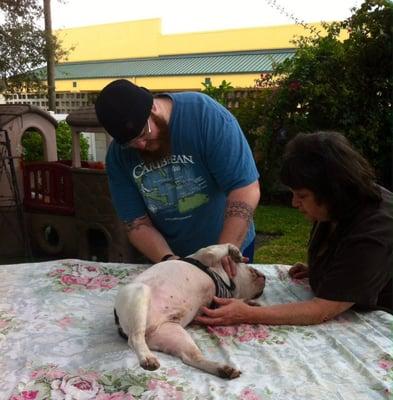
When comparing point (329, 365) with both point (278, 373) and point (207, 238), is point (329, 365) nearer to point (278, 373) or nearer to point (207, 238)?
point (278, 373)

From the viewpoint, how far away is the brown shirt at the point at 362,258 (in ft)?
5.87

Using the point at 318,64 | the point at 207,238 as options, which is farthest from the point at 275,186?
the point at 207,238

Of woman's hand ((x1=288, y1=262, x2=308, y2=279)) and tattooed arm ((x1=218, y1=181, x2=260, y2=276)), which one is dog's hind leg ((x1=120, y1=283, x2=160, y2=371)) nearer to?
tattooed arm ((x1=218, y1=181, x2=260, y2=276))

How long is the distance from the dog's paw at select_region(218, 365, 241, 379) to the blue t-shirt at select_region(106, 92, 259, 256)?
96cm

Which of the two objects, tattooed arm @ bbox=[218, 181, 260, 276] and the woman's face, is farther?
tattooed arm @ bbox=[218, 181, 260, 276]

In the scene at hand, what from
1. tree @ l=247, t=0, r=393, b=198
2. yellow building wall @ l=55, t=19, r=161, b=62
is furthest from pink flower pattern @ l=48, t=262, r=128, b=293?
yellow building wall @ l=55, t=19, r=161, b=62

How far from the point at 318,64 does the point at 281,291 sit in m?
5.06

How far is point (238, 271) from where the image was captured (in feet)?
7.02

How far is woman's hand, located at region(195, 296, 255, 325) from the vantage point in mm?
1858

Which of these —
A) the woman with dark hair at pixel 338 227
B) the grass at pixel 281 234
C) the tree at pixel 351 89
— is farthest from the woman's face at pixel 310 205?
the tree at pixel 351 89

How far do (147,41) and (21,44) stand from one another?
11.2m

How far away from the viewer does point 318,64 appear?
671 centimetres

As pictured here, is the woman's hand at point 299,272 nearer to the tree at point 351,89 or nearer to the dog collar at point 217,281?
the dog collar at point 217,281

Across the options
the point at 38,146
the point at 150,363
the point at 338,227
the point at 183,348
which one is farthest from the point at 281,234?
the point at 150,363
